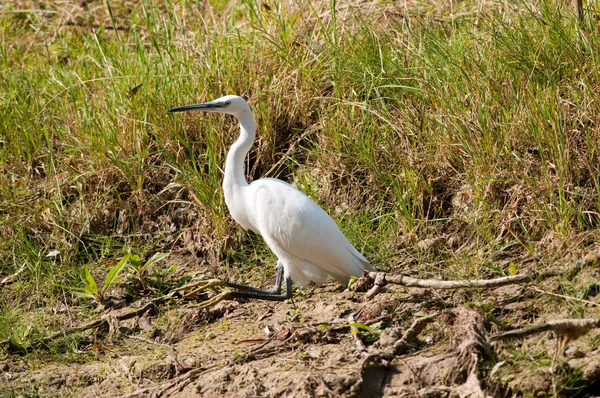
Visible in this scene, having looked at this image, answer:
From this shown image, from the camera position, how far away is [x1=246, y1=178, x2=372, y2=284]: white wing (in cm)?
387

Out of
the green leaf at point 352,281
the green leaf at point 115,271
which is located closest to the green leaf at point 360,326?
the green leaf at point 352,281

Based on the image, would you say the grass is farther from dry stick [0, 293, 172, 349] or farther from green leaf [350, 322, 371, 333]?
green leaf [350, 322, 371, 333]

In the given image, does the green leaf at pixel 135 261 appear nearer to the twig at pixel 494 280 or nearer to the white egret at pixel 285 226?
the white egret at pixel 285 226

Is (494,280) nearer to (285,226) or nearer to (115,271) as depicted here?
(285,226)

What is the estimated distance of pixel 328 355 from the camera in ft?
10.4

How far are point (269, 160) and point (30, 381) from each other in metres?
2.01

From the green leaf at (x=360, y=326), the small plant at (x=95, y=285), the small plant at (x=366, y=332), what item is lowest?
the small plant at (x=95, y=285)

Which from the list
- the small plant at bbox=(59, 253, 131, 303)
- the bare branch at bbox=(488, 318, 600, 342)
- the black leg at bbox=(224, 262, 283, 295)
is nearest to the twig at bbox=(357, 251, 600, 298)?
the bare branch at bbox=(488, 318, 600, 342)

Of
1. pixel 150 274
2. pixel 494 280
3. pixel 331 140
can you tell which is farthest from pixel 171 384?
pixel 331 140

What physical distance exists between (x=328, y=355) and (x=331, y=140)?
1.70 m

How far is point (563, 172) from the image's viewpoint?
3.70 metres

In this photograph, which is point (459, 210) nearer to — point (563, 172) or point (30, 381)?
point (563, 172)

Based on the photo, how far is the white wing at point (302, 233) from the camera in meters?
3.87

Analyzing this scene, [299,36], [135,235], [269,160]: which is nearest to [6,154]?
[135,235]
